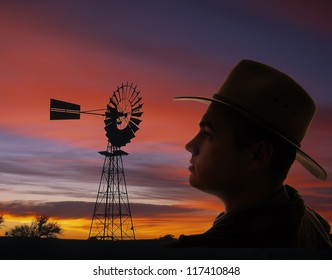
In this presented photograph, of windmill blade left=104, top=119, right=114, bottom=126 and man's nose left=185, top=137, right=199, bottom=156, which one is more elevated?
windmill blade left=104, top=119, right=114, bottom=126

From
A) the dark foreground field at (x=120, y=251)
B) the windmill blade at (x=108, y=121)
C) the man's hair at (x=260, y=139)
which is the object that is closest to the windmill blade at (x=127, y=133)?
the windmill blade at (x=108, y=121)

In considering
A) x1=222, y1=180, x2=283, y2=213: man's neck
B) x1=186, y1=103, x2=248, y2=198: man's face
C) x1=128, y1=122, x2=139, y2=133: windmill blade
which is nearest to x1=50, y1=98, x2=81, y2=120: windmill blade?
x1=128, y1=122, x2=139, y2=133: windmill blade

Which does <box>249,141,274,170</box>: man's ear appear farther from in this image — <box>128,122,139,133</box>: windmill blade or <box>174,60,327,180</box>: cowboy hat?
<box>128,122,139,133</box>: windmill blade

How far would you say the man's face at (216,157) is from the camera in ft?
7.70

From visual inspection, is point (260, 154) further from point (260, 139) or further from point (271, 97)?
point (271, 97)

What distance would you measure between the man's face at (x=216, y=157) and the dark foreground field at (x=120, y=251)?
11.6 inches

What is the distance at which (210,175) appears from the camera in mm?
2373

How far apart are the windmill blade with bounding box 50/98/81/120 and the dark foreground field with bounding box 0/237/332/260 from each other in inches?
823

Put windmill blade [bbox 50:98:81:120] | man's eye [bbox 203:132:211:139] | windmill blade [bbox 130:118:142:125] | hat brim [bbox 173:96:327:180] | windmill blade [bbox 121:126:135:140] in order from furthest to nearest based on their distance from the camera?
windmill blade [bbox 130:118:142:125] → windmill blade [bbox 121:126:135:140] → windmill blade [bbox 50:98:81:120] → man's eye [bbox 203:132:211:139] → hat brim [bbox 173:96:327:180]

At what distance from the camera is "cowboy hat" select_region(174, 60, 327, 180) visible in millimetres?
2316

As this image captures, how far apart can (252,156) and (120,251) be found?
3.51ft
